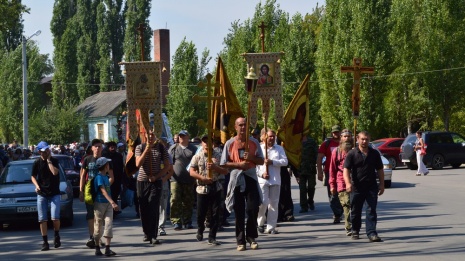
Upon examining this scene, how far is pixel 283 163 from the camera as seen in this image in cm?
1534

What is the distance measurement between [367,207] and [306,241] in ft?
3.94

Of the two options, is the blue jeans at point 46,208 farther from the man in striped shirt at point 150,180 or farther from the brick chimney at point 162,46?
the brick chimney at point 162,46

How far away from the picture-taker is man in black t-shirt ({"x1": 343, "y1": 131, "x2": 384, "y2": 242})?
44.5 ft

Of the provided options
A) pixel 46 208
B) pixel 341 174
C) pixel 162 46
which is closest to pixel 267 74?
pixel 341 174

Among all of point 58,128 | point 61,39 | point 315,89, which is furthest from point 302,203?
point 61,39

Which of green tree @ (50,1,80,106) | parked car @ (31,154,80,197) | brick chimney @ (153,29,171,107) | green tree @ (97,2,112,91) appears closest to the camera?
parked car @ (31,154,80,197)

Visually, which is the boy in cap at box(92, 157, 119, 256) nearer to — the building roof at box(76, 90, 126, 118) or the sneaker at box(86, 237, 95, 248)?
the sneaker at box(86, 237, 95, 248)

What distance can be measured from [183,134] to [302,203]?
12.7 ft

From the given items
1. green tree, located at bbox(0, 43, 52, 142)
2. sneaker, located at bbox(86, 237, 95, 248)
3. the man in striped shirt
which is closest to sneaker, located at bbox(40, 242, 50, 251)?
sneaker, located at bbox(86, 237, 95, 248)

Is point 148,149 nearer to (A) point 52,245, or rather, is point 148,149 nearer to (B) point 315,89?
(A) point 52,245

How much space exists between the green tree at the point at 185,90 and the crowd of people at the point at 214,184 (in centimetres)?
4771

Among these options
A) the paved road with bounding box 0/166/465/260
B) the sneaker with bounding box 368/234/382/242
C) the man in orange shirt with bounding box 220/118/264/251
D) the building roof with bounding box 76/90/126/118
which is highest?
the building roof with bounding box 76/90/126/118

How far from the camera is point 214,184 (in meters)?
14.3

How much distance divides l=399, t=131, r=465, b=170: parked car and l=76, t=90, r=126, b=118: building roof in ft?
148
